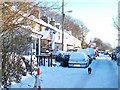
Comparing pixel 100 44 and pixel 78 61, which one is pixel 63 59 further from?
pixel 100 44

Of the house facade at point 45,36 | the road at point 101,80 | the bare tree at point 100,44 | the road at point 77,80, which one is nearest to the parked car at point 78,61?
the house facade at point 45,36

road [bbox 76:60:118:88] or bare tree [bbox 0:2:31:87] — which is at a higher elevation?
bare tree [bbox 0:2:31:87]

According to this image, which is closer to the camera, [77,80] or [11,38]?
[11,38]

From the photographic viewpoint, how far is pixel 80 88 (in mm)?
14945

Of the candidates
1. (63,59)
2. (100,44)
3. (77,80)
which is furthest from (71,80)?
(100,44)

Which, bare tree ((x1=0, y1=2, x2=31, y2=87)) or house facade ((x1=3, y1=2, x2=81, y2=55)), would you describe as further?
house facade ((x1=3, y1=2, x2=81, y2=55))

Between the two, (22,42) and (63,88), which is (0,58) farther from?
(63,88)

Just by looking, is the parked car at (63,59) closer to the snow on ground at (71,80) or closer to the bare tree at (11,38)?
the snow on ground at (71,80)

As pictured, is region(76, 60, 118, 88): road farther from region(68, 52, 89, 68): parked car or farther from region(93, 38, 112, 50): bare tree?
region(93, 38, 112, 50): bare tree

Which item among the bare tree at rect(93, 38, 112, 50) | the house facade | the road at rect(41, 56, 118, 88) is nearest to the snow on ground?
the road at rect(41, 56, 118, 88)

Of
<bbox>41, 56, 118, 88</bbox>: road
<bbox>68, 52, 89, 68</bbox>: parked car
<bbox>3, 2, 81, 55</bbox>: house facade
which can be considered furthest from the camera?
<bbox>68, 52, 89, 68</bbox>: parked car

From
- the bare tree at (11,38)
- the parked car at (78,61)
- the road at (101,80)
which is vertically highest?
the bare tree at (11,38)

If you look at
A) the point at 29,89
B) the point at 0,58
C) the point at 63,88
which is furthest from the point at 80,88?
the point at 0,58

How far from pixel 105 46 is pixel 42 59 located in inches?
4862
